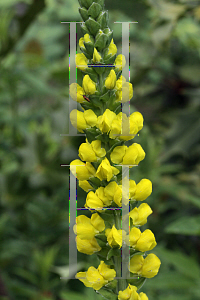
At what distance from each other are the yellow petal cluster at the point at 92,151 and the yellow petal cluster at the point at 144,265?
0.23ft

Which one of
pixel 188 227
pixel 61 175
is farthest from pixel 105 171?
pixel 61 175

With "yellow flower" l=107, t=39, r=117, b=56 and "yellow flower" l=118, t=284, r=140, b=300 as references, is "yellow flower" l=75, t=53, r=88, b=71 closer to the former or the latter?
"yellow flower" l=107, t=39, r=117, b=56

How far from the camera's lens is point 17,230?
93 cm

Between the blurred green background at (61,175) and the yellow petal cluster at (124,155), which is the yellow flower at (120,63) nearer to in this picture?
the yellow petal cluster at (124,155)

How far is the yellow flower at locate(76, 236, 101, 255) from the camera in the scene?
0.21 meters

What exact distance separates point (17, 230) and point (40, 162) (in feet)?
0.69

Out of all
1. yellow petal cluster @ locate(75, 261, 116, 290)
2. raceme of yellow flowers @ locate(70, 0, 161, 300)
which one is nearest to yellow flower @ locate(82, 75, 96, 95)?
raceme of yellow flowers @ locate(70, 0, 161, 300)

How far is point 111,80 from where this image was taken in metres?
0.20

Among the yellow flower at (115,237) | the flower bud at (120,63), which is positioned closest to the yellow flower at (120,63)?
the flower bud at (120,63)

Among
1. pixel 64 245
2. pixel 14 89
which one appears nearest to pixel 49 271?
pixel 64 245

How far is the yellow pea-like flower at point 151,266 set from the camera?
20 centimetres

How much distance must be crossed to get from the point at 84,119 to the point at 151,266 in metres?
0.11

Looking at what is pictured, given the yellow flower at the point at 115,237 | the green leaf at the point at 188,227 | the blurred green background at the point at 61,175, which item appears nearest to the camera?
the yellow flower at the point at 115,237

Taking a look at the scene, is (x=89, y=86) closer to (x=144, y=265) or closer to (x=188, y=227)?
(x=144, y=265)
